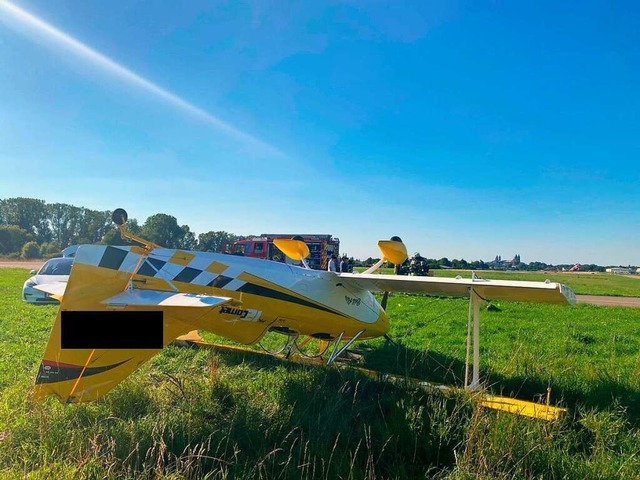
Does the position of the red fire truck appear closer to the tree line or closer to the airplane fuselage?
the airplane fuselage

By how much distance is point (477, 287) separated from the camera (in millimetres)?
6703

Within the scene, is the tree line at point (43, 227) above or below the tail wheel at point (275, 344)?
above

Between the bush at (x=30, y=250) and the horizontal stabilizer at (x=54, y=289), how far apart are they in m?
72.7

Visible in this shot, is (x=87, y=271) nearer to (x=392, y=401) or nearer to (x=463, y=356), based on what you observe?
(x=392, y=401)

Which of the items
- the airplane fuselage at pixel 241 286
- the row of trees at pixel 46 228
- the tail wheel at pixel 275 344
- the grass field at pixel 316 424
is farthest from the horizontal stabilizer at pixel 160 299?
the row of trees at pixel 46 228

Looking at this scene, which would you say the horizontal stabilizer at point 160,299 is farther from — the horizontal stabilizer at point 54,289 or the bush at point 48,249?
the bush at point 48,249

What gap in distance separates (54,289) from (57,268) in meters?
12.8

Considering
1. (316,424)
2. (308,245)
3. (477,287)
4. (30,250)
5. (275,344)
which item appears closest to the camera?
(316,424)

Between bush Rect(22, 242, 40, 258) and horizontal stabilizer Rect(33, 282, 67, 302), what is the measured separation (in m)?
72.7

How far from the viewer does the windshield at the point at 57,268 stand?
16042 millimetres

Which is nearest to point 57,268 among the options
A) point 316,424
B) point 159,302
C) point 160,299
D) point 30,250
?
point 160,299

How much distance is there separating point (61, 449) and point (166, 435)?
1.02m

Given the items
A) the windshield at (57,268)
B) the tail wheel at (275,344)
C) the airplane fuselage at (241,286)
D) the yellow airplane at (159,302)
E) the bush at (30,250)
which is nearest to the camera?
the yellow airplane at (159,302)

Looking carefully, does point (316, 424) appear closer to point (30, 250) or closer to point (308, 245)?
point (308, 245)
